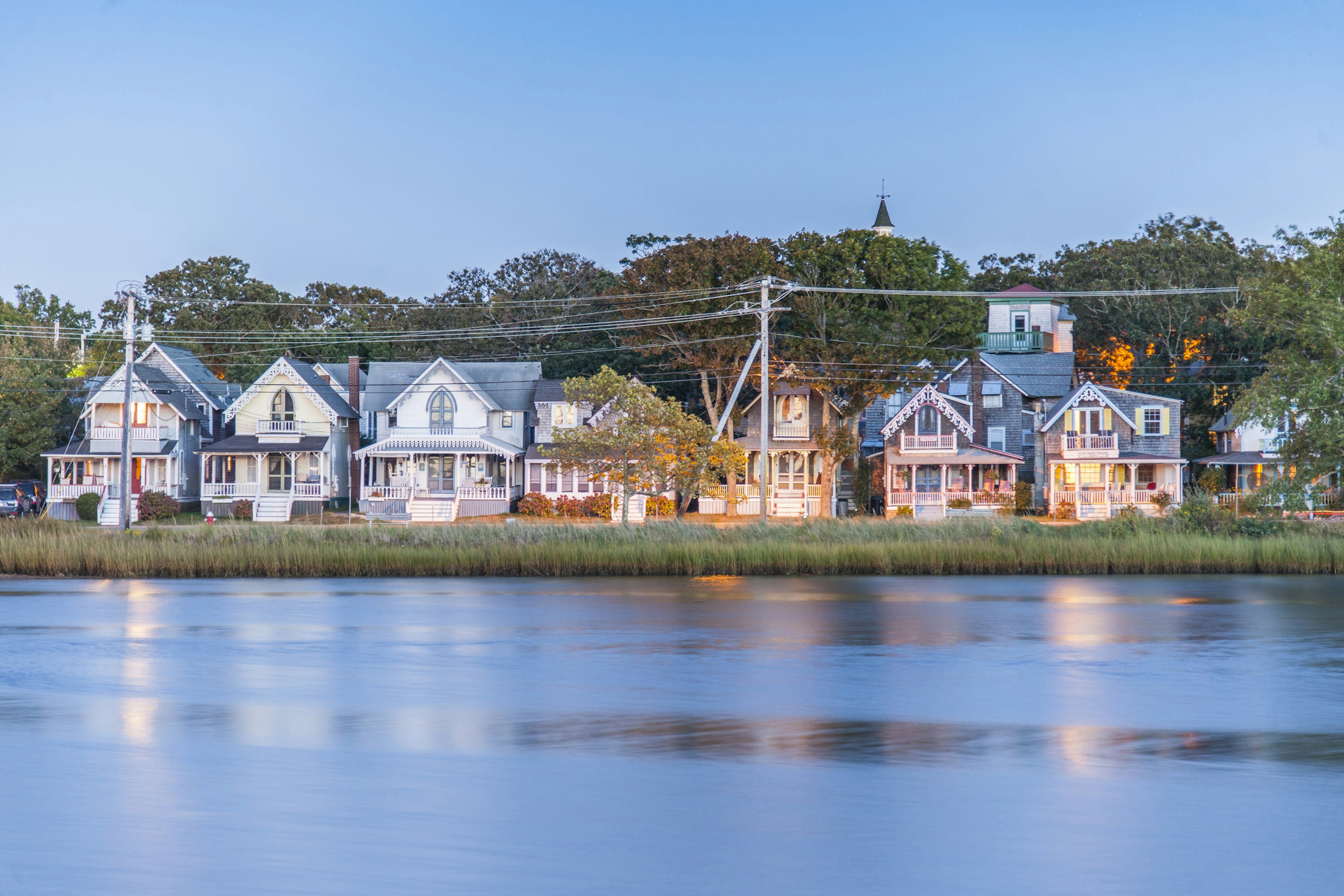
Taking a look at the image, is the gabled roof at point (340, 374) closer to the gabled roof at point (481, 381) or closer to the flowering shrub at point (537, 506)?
the gabled roof at point (481, 381)

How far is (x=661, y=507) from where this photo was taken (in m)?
54.4

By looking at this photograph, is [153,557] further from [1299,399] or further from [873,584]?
[1299,399]

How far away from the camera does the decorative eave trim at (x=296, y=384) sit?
62.5 m

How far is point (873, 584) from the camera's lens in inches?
1363

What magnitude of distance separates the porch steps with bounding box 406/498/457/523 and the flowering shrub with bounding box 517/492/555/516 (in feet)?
10.2

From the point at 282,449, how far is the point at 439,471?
7.29 m

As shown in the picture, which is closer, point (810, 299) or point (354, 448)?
point (810, 299)

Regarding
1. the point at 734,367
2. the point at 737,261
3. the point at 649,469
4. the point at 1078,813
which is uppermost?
the point at 737,261

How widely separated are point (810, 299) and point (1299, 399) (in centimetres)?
2353

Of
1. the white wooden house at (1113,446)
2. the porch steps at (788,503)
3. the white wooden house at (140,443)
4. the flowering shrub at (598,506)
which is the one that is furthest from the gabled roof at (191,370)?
the white wooden house at (1113,446)

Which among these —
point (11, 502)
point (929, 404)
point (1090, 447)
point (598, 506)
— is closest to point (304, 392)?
point (11, 502)

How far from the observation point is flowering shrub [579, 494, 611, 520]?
56469mm

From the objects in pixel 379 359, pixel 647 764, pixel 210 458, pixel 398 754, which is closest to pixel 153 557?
pixel 398 754

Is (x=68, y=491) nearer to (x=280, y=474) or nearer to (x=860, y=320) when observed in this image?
(x=280, y=474)
